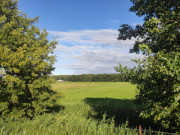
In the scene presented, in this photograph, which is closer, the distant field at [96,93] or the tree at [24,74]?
the tree at [24,74]

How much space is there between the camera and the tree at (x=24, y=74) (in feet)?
37.0

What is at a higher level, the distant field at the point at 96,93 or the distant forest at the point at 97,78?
the distant forest at the point at 97,78

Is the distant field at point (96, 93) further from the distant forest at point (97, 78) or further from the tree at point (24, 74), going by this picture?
the distant forest at point (97, 78)

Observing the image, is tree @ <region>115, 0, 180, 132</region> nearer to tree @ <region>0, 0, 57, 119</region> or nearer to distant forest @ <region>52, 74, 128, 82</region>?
tree @ <region>0, 0, 57, 119</region>

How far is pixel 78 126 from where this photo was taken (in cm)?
763

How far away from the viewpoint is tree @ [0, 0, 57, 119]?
1127cm

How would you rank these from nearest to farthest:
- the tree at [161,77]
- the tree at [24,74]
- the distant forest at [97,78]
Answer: the tree at [161,77], the tree at [24,74], the distant forest at [97,78]

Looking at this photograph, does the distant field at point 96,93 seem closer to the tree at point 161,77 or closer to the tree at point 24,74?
the tree at point 24,74

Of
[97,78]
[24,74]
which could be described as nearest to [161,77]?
[24,74]

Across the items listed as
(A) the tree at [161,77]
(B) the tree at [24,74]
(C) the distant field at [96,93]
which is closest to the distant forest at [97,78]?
(C) the distant field at [96,93]

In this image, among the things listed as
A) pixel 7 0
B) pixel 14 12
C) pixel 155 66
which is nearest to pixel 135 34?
pixel 155 66

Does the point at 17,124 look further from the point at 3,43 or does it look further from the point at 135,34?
the point at 135,34

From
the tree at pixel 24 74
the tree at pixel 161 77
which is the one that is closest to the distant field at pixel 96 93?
the tree at pixel 24 74

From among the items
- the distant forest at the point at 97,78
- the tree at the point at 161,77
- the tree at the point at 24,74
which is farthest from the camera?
the distant forest at the point at 97,78
